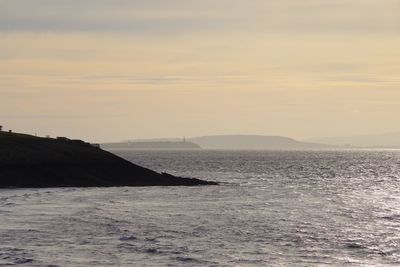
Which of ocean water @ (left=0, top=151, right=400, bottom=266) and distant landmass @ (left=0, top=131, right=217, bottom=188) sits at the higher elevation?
distant landmass @ (left=0, top=131, right=217, bottom=188)

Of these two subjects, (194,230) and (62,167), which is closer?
(194,230)

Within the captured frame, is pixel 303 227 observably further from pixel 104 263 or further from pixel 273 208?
pixel 104 263

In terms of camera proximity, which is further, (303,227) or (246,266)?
(303,227)

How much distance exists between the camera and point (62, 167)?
9844 centimetres

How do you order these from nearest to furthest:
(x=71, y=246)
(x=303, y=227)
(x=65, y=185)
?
(x=71, y=246) → (x=303, y=227) → (x=65, y=185)

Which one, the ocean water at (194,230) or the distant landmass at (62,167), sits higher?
the distant landmass at (62,167)

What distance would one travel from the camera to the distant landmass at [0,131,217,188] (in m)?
91.0

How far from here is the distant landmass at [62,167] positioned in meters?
91.0

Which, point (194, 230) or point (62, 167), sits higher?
point (62, 167)

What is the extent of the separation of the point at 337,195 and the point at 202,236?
43.6 meters

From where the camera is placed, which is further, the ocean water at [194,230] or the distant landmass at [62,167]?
the distant landmass at [62,167]

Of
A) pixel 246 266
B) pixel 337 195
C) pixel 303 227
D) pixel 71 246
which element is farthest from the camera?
pixel 337 195

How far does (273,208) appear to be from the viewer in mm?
63375

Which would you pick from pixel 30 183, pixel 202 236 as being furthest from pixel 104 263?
pixel 30 183
